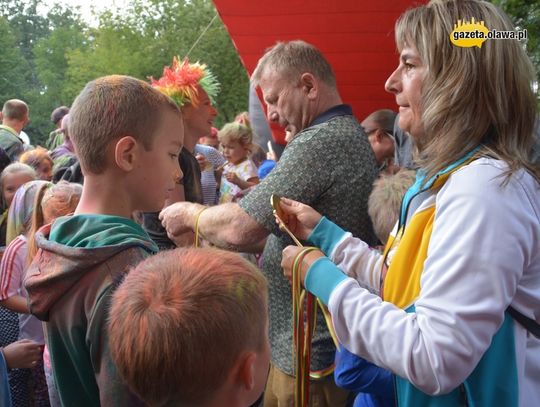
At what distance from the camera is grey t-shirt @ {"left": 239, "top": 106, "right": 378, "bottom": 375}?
2520mm

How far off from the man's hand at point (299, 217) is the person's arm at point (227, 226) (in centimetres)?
20

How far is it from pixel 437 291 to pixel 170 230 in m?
1.57

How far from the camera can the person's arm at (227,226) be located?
2552 mm

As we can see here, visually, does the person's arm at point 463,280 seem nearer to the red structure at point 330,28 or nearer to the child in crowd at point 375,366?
the child in crowd at point 375,366

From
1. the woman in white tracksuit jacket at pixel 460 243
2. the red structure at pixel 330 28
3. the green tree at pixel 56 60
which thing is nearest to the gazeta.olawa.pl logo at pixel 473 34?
the woman in white tracksuit jacket at pixel 460 243

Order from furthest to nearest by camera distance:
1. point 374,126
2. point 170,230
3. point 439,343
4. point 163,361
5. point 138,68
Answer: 1. point 138,68
2. point 374,126
3. point 170,230
4. point 439,343
5. point 163,361

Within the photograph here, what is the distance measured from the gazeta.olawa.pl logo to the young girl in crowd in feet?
7.13

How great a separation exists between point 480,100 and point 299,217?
86cm

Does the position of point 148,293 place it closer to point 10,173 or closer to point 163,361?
point 163,361

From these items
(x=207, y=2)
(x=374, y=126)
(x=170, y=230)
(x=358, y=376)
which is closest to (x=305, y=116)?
(x=170, y=230)

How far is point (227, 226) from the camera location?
8.50 ft

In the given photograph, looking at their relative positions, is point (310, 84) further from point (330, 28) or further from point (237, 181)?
point (237, 181)

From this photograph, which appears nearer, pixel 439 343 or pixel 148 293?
pixel 148 293

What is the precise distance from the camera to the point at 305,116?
9.25 ft
